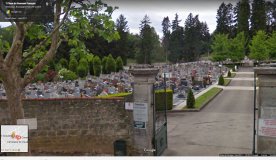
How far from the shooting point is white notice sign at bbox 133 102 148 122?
10570 mm

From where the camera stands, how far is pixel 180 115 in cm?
1862

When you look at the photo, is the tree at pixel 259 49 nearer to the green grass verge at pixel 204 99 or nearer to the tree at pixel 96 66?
the tree at pixel 96 66

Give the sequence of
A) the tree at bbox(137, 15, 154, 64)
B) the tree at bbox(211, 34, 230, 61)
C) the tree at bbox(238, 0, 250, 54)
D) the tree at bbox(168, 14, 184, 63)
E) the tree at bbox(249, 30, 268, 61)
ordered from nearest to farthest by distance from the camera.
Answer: the tree at bbox(249, 30, 268, 61) < the tree at bbox(137, 15, 154, 64) < the tree at bbox(168, 14, 184, 63) < the tree at bbox(211, 34, 230, 61) < the tree at bbox(238, 0, 250, 54)

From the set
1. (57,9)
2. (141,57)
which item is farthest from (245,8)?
(57,9)

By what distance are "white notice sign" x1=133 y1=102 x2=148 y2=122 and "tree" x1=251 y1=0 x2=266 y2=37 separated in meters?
48.8

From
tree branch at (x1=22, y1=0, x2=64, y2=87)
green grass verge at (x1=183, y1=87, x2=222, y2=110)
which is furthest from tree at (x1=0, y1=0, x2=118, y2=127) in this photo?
green grass verge at (x1=183, y1=87, x2=222, y2=110)

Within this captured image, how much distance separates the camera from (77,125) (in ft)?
37.1

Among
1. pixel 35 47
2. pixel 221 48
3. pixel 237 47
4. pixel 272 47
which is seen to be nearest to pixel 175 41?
pixel 221 48

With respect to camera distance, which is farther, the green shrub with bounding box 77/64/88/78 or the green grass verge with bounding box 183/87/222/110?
the green shrub with bounding box 77/64/88/78

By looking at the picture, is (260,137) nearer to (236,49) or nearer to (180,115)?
(180,115)

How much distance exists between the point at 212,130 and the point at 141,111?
5.32 m

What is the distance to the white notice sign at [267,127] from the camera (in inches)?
376

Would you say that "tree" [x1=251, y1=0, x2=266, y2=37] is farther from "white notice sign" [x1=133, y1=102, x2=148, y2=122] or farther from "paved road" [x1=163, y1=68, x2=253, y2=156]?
"white notice sign" [x1=133, y1=102, x2=148, y2=122]

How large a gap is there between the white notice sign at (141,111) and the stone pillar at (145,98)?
0.08 meters
